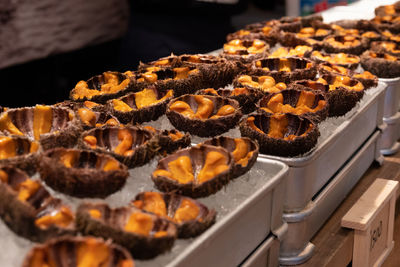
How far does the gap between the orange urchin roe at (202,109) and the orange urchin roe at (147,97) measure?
90mm

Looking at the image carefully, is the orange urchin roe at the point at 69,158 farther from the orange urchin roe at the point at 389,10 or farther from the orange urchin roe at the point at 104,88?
the orange urchin roe at the point at 389,10

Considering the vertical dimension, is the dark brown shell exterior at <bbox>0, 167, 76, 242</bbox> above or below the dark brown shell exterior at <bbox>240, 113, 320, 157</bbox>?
above

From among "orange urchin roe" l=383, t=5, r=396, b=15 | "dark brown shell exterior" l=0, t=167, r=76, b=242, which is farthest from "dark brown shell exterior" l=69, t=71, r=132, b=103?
"orange urchin roe" l=383, t=5, r=396, b=15

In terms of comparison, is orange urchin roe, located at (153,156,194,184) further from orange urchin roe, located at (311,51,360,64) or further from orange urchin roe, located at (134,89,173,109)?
orange urchin roe, located at (311,51,360,64)

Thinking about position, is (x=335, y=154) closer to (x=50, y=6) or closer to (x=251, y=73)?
(x=251, y=73)

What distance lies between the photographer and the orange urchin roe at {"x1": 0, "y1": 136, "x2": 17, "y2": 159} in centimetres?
116

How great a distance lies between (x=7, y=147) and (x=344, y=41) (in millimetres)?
1735

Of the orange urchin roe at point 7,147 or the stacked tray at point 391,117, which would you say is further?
the stacked tray at point 391,117

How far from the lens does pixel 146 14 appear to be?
13.5 feet

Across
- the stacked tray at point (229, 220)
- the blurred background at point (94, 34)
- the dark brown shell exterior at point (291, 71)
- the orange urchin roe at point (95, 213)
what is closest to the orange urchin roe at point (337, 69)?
the dark brown shell exterior at point (291, 71)

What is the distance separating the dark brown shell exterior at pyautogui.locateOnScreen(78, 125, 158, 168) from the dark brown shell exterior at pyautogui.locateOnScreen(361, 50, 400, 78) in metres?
1.22

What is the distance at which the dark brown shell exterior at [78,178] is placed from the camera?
40.6 inches

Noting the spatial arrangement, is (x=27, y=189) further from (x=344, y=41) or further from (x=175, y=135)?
(x=344, y=41)

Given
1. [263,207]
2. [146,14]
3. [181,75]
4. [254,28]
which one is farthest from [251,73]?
[146,14]
